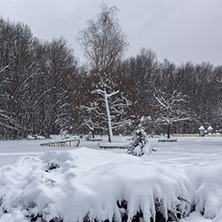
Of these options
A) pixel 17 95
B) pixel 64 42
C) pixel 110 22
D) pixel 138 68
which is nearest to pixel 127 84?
pixel 110 22

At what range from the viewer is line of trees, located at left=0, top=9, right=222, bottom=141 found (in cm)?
2559

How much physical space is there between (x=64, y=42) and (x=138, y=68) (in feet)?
50.5

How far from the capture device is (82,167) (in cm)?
603

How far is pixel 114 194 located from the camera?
15.0 feet

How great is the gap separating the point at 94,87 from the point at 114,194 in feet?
71.0

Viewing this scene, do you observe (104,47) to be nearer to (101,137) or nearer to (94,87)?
(94,87)

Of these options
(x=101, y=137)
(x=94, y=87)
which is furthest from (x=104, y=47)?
(x=101, y=137)

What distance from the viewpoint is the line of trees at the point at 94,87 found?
25594 millimetres

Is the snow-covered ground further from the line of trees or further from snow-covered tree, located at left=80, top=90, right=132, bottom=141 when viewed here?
snow-covered tree, located at left=80, top=90, right=132, bottom=141

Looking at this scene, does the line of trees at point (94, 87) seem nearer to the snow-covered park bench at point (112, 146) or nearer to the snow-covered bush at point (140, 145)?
the snow-covered park bench at point (112, 146)

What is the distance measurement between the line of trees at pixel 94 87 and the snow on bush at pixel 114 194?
14.9 m

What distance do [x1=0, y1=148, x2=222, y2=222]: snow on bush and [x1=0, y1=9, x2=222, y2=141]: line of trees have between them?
49.0 feet

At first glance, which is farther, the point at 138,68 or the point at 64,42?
the point at 138,68

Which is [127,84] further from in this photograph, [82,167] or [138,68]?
[138,68]
